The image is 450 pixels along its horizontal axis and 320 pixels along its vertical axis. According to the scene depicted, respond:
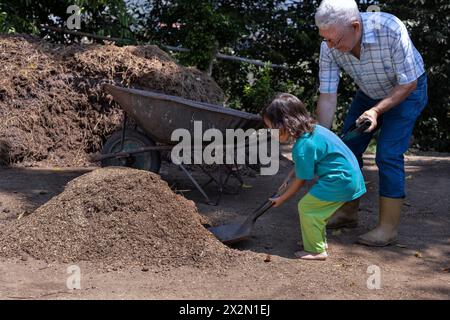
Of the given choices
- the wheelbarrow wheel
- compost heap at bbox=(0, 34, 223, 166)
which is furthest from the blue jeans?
compost heap at bbox=(0, 34, 223, 166)

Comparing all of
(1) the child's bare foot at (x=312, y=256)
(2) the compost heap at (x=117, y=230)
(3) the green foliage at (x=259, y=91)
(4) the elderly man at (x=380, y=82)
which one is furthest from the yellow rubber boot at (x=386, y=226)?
(3) the green foliage at (x=259, y=91)

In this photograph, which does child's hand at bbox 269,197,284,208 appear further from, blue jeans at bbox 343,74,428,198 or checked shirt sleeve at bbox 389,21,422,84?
checked shirt sleeve at bbox 389,21,422,84

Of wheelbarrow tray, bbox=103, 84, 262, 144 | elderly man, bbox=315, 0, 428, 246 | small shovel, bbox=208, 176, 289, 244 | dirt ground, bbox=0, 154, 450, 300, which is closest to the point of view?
dirt ground, bbox=0, 154, 450, 300

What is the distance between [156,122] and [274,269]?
1.94 metres

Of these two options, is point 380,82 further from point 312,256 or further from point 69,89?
point 69,89

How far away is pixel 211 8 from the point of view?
886 centimetres

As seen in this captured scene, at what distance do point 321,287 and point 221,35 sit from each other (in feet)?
19.6

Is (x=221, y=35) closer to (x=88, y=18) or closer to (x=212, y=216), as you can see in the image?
(x=88, y=18)

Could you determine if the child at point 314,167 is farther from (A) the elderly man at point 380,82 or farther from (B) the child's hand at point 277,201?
(A) the elderly man at point 380,82

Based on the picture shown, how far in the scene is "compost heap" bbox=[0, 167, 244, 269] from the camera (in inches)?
154

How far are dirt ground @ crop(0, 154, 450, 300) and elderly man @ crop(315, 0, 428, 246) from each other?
0.33 m

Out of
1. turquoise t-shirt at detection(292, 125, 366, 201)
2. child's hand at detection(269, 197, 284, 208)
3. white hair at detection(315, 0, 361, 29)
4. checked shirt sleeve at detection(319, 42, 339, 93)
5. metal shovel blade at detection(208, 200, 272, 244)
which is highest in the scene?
white hair at detection(315, 0, 361, 29)

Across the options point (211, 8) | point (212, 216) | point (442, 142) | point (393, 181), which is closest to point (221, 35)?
point (211, 8)

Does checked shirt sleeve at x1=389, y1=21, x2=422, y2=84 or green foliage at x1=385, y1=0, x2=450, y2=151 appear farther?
green foliage at x1=385, y1=0, x2=450, y2=151
